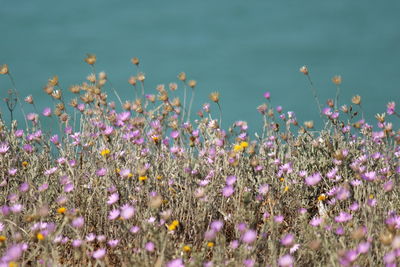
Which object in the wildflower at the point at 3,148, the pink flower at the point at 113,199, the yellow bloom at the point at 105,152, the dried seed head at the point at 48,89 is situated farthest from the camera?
the dried seed head at the point at 48,89

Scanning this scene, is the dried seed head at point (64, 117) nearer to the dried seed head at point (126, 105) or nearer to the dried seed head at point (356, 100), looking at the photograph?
the dried seed head at point (126, 105)

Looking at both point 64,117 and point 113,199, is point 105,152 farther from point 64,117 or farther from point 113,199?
point 64,117

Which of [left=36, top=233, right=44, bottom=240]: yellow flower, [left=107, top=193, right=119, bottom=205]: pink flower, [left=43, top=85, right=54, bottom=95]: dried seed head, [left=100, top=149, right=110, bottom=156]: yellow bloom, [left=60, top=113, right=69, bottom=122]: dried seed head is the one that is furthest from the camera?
[left=60, top=113, right=69, bottom=122]: dried seed head

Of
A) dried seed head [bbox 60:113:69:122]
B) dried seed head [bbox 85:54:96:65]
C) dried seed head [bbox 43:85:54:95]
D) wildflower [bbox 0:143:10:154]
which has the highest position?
dried seed head [bbox 85:54:96:65]

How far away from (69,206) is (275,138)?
1578 mm

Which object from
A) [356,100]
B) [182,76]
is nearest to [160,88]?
[182,76]

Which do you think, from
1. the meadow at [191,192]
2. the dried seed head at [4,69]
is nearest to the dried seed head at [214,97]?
the meadow at [191,192]

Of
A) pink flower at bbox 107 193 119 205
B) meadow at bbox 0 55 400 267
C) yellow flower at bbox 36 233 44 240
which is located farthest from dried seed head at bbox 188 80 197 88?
yellow flower at bbox 36 233 44 240

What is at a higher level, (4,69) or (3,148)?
(4,69)

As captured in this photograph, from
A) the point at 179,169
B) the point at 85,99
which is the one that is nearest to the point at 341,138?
the point at 179,169

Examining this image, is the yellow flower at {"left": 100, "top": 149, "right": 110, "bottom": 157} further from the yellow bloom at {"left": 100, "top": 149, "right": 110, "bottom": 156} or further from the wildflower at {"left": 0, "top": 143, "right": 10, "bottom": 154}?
the wildflower at {"left": 0, "top": 143, "right": 10, "bottom": 154}

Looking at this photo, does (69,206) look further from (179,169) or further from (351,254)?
(351,254)

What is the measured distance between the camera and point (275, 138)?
4.10m

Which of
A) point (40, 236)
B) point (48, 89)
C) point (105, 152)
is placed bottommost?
point (40, 236)
